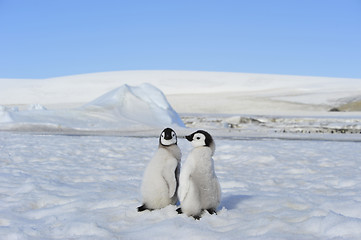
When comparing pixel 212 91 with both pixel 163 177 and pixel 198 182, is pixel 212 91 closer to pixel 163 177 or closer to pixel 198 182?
pixel 163 177

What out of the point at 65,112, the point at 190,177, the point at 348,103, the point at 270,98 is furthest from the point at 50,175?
the point at 270,98

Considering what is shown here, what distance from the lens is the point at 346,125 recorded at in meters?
15.4

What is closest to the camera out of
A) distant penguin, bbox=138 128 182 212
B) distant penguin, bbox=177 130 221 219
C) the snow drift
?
distant penguin, bbox=177 130 221 219

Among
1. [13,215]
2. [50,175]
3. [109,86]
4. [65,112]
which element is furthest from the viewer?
[109,86]

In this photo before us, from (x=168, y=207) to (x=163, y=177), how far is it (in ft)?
Answer: 0.72

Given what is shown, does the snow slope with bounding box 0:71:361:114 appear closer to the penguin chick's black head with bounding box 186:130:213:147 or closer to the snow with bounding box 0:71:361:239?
the snow with bounding box 0:71:361:239

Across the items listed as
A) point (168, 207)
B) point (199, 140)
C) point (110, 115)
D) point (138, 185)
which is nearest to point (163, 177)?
point (168, 207)

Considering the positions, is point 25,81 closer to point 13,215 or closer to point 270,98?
point 270,98

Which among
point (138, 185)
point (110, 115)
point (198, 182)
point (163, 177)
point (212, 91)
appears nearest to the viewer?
point (198, 182)

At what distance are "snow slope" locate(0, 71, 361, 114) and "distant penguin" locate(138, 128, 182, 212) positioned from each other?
1985 cm

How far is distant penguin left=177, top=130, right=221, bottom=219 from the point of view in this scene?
302 centimetres

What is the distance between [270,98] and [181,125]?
54.7ft

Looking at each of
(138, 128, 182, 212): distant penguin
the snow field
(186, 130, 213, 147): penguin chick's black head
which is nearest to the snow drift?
the snow field

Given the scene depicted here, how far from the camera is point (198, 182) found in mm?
3043
